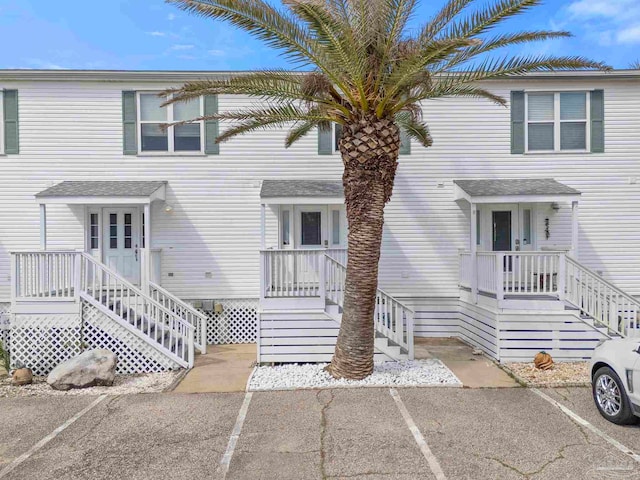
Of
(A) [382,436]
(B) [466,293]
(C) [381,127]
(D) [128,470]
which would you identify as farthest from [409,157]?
(D) [128,470]

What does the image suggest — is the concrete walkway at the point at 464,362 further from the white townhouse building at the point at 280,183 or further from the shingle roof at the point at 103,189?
the shingle roof at the point at 103,189

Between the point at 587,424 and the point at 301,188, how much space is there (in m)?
6.87

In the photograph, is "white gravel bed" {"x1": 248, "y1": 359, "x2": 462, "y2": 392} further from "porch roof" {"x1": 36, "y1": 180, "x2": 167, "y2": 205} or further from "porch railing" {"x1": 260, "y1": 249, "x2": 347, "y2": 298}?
"porch roof" {"x1": 36, "y1": 180, "x2": 167, "y2": 205}

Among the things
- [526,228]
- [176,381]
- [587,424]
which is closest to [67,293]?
[176,381]

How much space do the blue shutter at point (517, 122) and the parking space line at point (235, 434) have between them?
28.5ft

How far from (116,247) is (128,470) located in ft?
23.4

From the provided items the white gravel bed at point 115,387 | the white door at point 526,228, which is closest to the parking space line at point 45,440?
the white gravel bed at point 115,387

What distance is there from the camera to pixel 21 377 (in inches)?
289

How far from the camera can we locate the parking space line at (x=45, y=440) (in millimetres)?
4402

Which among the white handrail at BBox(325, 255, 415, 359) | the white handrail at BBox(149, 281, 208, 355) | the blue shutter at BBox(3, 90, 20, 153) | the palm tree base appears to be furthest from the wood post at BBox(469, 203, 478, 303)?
the blue shutter at BBox(3, 90, 20, 153)

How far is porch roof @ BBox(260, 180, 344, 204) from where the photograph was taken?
9273 millimetres

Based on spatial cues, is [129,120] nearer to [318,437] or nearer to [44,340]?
[44,340]

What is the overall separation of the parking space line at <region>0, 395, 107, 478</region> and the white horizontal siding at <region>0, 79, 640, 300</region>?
4.57m

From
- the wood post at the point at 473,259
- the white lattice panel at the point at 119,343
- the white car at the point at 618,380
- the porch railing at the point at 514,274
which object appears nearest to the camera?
the white car at the point at 618,380
